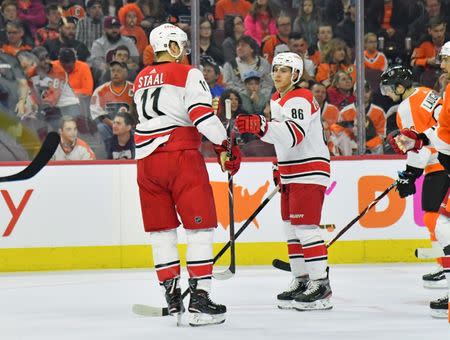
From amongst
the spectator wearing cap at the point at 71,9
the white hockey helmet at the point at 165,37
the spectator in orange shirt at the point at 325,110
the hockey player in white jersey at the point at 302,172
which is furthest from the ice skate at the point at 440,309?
the spectator wearing cap at the point at 71,9

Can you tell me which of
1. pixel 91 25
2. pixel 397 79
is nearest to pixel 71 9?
pixel 91 25

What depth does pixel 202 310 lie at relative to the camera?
14.8 feet

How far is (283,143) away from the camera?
4953 mm

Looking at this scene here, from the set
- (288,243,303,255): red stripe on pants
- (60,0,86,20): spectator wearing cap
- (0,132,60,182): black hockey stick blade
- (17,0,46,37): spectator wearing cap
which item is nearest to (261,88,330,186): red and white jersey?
(288,243,303,255): red stripe on pants

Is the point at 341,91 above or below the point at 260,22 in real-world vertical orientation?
below

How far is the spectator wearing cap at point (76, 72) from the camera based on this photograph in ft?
23.9

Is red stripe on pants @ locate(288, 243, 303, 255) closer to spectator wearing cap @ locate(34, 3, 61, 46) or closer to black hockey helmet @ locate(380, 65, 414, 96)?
black hockey helmet @ locate(380, 65, 414, 96)

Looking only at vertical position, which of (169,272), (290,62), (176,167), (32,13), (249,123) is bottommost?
(169,272)

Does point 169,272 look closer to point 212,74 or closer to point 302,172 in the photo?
point 302,172

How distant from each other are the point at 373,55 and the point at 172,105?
347cm

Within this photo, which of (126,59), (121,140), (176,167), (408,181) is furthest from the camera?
(126,59)

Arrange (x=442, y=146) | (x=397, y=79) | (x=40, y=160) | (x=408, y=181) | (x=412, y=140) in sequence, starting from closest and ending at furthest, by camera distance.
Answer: (x=442, y=146) < (x=412, y=140) < (x=408, y=181) < (x=397, y=79) < (x=40, y=160)

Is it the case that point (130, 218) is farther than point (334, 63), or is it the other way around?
point (334, 63)

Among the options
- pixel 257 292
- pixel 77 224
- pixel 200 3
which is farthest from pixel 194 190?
pixel 200 3
